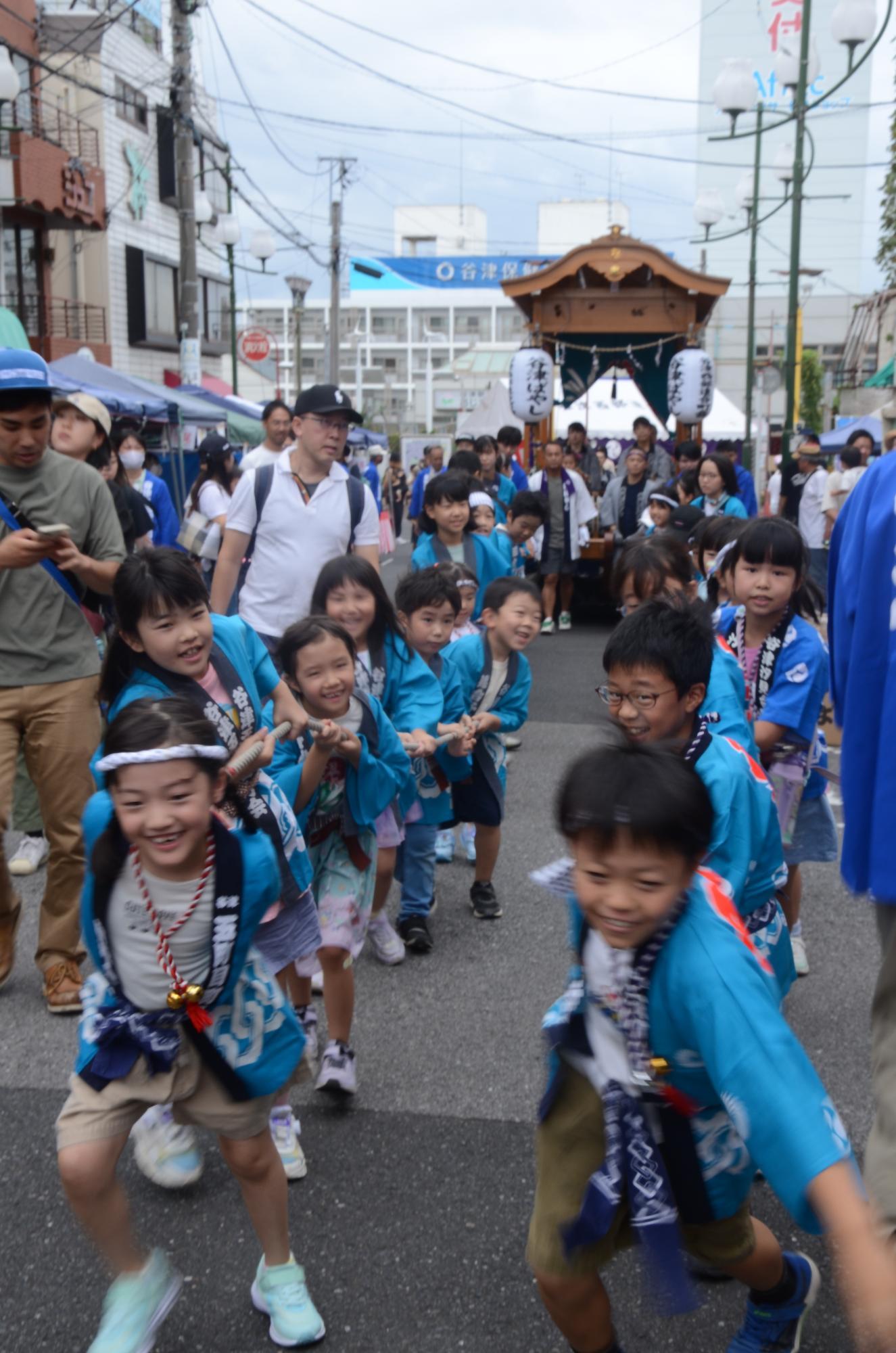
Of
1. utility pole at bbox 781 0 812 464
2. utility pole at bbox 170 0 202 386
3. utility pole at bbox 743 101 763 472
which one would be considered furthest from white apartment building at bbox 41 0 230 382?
utility pole at bbox 781 0 812 464

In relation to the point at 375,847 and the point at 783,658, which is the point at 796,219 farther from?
the point at 375,847

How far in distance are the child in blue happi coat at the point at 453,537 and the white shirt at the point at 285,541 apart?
1.38m

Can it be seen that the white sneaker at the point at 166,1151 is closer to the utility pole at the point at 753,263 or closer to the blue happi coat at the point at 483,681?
the blue happi coat at the point at 483,681

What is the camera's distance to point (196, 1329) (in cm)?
252

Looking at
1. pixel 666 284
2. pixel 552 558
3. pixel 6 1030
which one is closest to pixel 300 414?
pixel 6 1030

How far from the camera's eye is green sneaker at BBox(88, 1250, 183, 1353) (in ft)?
7.48

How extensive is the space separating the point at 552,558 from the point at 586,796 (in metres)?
9.99

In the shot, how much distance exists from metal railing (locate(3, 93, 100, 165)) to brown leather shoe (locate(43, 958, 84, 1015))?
1949cm

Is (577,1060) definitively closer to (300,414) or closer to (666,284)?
(300,414)

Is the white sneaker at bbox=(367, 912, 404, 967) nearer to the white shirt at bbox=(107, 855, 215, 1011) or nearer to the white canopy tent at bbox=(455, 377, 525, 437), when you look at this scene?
the white shirt at bbox=(107, 855, 215, 1011)

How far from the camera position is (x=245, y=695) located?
10.2ft

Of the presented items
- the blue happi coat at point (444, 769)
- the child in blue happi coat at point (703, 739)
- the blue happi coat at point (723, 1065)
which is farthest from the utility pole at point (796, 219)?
the blue happi coat at point (723, 1065)

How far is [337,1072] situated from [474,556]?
147 inches

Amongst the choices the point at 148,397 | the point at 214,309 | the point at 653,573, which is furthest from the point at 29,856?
the point at 214,309
